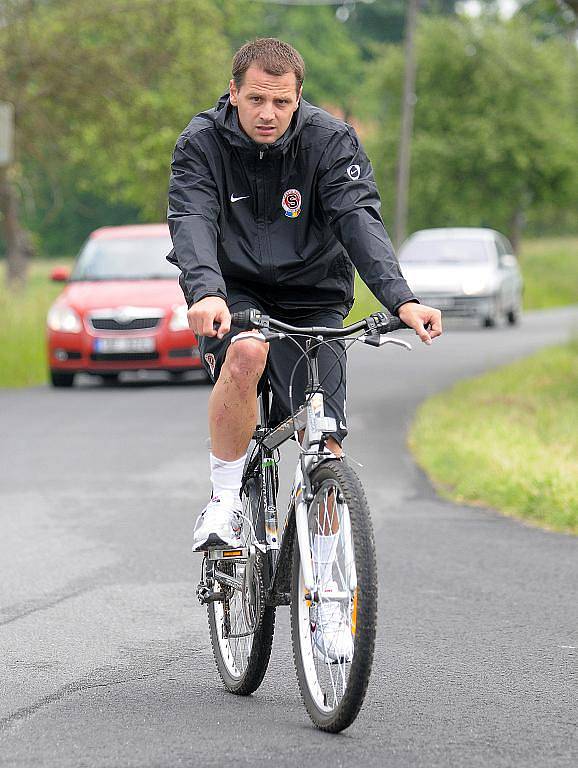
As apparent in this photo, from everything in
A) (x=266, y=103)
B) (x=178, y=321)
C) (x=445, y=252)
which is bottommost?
(x=445, y=252)

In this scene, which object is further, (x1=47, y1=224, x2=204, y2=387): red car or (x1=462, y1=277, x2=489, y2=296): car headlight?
(x1=462, y1=277, x2=489, y2=296): car headlight

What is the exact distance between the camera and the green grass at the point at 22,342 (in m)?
18.7

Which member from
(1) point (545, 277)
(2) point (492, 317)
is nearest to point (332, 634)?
(2) point (492, 317)

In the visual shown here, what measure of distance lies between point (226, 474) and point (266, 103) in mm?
1135

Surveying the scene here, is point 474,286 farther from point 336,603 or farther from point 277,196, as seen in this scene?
point 336,603

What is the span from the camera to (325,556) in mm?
4383

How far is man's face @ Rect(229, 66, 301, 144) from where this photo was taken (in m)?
4.72

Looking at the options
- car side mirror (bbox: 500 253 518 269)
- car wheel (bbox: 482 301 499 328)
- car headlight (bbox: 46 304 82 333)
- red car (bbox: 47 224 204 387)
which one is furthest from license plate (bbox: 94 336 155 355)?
car side mirror (bbox: 500 253 518 269)

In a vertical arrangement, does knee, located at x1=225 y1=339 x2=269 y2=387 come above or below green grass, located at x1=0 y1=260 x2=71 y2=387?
above

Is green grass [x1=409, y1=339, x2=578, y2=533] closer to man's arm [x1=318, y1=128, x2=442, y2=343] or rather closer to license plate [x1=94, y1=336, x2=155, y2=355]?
license plate [x1=94, y1=336, x2=155, y2=355]

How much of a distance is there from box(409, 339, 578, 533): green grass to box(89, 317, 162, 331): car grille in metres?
3.25

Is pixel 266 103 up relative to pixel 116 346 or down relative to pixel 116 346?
up

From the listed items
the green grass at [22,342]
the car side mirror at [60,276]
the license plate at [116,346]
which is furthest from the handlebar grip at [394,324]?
the green grass at [22,342]

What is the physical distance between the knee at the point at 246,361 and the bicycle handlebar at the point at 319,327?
115 mm
